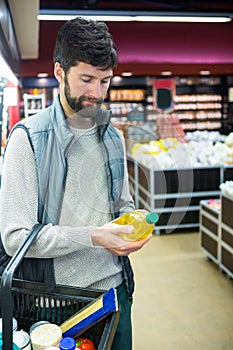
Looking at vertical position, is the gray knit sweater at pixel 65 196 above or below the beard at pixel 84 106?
below

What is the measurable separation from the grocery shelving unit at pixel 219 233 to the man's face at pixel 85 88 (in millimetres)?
3578

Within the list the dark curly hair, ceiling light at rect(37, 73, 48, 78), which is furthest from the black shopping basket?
ceiling light at rect(37, 73, 48, 78)

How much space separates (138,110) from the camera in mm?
1155

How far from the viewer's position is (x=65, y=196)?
1323 millimetres

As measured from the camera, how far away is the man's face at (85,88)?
1.20m

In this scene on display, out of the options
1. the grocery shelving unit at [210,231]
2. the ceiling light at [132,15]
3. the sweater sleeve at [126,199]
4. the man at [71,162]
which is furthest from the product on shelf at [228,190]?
the ceiling light at [132,15]

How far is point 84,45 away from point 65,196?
1.43 feet

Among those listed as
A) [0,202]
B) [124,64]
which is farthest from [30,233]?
[124,64]

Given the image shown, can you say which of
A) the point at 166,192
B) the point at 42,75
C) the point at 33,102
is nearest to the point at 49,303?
the point at 166,192

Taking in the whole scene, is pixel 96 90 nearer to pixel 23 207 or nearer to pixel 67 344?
pixel 23 207

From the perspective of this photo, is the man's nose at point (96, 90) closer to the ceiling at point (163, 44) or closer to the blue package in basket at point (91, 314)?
the blue package in basket at point (91, 314)

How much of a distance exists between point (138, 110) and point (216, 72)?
1092 centimetres

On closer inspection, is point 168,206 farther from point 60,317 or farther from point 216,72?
point 216,72

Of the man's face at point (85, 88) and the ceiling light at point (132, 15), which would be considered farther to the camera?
the ceiling light at point (132, 15)
